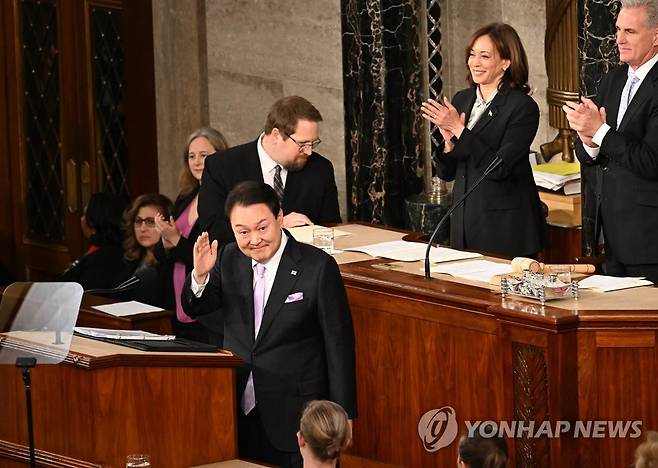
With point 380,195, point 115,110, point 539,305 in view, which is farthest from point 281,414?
A: point 115,110

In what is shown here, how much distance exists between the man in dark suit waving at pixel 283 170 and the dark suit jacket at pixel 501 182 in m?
0.63

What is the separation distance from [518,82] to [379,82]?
99.8 inches

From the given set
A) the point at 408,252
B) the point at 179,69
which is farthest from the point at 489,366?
the point at 179,69

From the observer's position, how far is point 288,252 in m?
5.73

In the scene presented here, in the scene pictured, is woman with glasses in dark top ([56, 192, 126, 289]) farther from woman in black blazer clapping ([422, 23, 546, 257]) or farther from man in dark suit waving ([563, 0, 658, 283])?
man in dark suit waving ([563, 0, 658, 283])

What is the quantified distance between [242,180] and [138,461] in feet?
8.00

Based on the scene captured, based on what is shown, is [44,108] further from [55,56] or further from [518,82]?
[518,82]

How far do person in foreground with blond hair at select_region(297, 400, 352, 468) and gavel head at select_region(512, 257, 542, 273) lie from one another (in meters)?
1.45

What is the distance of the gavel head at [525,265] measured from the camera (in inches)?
241

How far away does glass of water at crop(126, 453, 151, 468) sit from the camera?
204 inches

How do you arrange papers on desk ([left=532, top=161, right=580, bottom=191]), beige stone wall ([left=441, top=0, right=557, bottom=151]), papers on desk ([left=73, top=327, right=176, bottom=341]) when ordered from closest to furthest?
papers on desk ([left=73, top=327, right=176, bottom=341]) → papers on desk ([left=532, top=161, right=580, bottom=191]) → beige stone wall ([left=441, top=0, right=557, bottom=151])

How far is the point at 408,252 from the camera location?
278 inches

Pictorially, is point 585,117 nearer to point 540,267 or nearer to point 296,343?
point 540,267

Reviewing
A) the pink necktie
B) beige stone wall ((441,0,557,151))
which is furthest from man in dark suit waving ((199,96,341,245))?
beige stone wall ((441,0,557,151))
